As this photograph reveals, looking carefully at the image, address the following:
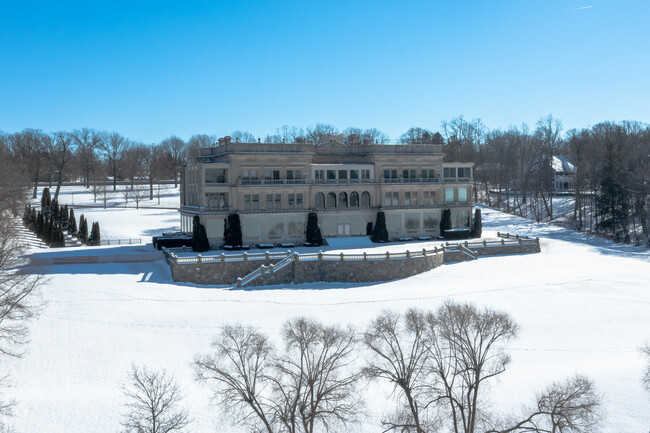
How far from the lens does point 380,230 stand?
199ft

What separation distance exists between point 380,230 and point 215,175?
17747 millimetres

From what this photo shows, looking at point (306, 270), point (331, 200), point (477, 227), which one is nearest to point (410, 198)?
point (477, 227)

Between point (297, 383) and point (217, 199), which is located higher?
point (217, 199)

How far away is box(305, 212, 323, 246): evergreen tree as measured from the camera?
2280 inches

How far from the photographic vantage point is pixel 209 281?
4653 centimetres

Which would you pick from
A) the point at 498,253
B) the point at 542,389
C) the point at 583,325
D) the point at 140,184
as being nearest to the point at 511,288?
the point at 583,325

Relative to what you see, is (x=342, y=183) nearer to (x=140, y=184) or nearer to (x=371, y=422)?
(x=371, y=422)

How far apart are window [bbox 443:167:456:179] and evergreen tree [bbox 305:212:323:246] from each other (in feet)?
56.2

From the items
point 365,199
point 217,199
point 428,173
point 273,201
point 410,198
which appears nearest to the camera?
point 217,199

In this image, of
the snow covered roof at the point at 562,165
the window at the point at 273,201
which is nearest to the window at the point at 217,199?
the window at the point at 273,201

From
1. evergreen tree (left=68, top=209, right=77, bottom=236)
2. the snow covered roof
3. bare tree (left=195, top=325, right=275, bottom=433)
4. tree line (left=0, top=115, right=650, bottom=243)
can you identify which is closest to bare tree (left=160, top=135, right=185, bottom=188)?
tree line (left=0, top=115, right=650, bottom=243)

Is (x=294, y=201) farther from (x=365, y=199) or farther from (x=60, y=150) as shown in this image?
(x=60, y=150)

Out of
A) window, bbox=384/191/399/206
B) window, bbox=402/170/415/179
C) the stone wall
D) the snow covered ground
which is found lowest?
the snow covered ground

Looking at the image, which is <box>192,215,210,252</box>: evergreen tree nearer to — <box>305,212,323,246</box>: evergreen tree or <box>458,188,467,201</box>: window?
<box>305,212,323,246</box>: evergreen tree
